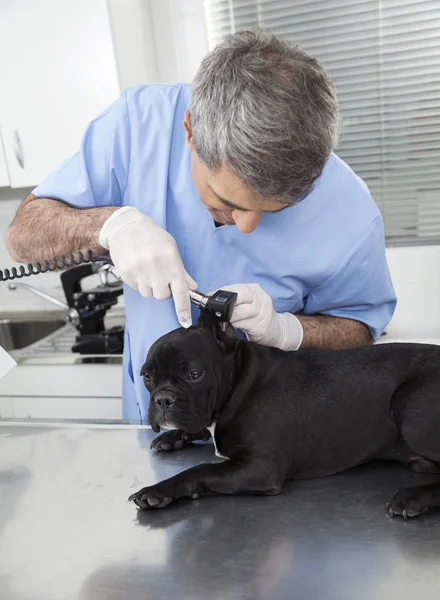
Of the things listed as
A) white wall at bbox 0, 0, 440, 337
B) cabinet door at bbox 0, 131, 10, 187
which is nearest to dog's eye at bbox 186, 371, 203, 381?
white wall at bbox 0, 0, 440, 337

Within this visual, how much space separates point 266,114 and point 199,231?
418mm

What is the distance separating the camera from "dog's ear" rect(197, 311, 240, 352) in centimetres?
94

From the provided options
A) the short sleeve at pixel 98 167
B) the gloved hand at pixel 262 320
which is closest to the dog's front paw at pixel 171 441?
the gloved hand at pixel 262 320

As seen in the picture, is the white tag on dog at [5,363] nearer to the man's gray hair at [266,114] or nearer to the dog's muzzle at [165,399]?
the dog's muzzle at [165,399]

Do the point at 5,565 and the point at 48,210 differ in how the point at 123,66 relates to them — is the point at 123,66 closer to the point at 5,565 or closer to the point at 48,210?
the point at 48,210

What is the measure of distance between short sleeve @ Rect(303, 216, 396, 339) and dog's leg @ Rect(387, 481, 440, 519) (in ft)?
1.61

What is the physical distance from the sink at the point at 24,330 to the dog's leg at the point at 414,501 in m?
2.25

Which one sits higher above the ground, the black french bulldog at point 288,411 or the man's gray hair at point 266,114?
the man's gray hair at point 266,114

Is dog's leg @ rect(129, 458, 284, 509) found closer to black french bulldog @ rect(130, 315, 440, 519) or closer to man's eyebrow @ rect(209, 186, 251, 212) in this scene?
black french bulldog @ rect(130, 315, 440, 519)

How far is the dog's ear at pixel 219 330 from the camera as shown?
944 millimetres

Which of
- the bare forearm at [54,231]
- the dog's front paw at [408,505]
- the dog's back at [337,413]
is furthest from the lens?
the bare forearm at [54,231]

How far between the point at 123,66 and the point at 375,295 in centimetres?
142

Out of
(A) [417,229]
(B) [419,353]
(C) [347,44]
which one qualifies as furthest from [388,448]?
(C) [347,44]

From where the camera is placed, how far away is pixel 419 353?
3.00ft
